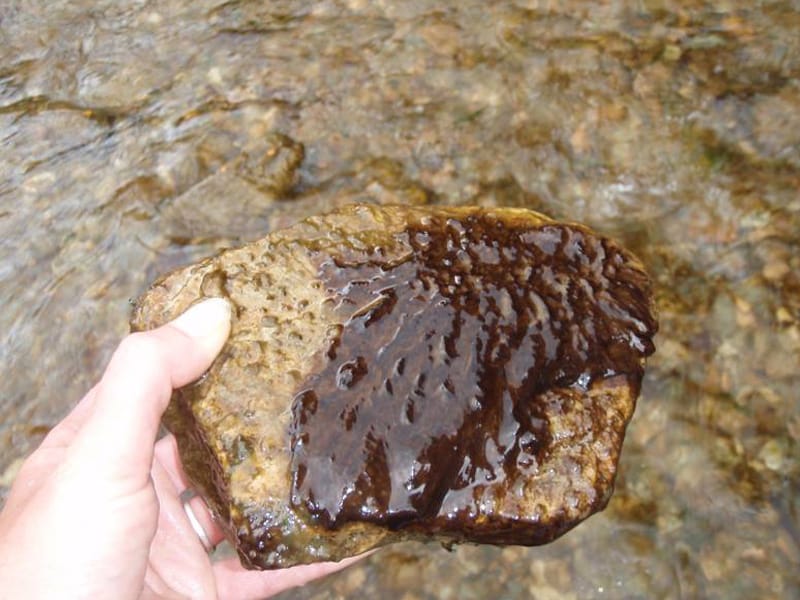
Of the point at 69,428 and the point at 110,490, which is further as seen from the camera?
the point at 69,428

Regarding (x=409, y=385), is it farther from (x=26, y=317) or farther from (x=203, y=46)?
(x=203, y=46)

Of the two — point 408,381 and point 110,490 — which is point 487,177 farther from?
point 110,490

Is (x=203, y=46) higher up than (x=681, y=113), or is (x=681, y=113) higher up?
(x=203, y=46)

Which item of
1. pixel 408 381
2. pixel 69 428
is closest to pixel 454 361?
pixel 408 381

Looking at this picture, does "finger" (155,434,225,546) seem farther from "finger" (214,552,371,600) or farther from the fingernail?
the fingernail

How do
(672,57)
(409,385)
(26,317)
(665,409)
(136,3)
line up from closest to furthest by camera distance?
(409,385)
(665,409)
(26,317)
(672,57)
(136,3)

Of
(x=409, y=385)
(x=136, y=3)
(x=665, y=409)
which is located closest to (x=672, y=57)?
(x=665, y=409)
